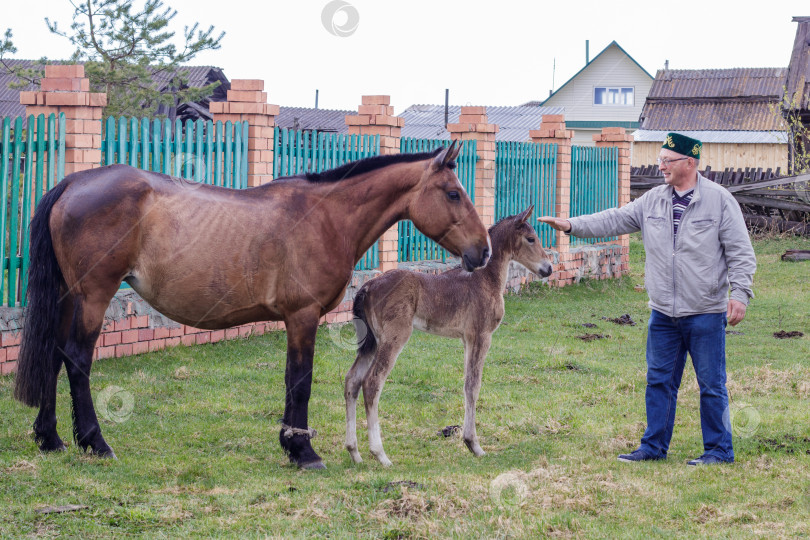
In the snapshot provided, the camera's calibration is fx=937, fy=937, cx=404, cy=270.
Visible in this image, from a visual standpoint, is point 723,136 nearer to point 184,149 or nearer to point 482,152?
point 482,152

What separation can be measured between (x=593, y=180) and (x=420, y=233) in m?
6.84

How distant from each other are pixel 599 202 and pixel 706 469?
13723 millimetres

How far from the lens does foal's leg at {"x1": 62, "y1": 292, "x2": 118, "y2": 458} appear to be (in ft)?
20.1

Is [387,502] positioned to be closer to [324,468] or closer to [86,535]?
[324,468]

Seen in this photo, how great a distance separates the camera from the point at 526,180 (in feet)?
54.6

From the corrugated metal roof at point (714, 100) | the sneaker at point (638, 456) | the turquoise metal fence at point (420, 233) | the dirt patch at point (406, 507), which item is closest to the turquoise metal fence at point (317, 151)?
the turquoise metal fence at point (420, 233)

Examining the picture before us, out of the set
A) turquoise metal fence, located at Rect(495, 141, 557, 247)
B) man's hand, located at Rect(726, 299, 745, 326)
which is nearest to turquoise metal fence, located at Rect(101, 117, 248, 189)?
man's hand, located at Rect(726, 299, 745, 326)

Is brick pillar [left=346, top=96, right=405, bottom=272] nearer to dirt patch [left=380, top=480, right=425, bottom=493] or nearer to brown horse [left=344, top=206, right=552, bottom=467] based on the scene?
brown horse [left=344, top=206, right=552, bottom=467]

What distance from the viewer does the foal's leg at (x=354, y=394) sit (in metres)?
6.36

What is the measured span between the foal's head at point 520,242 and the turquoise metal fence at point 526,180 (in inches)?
325

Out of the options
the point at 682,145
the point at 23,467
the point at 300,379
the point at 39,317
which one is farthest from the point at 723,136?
the point at 23,467

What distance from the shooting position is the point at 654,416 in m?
6.67

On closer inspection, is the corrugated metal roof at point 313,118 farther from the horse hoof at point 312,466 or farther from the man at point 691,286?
the horse hoof at point 312,466

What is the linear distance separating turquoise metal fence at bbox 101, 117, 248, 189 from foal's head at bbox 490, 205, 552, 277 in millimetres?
3911
